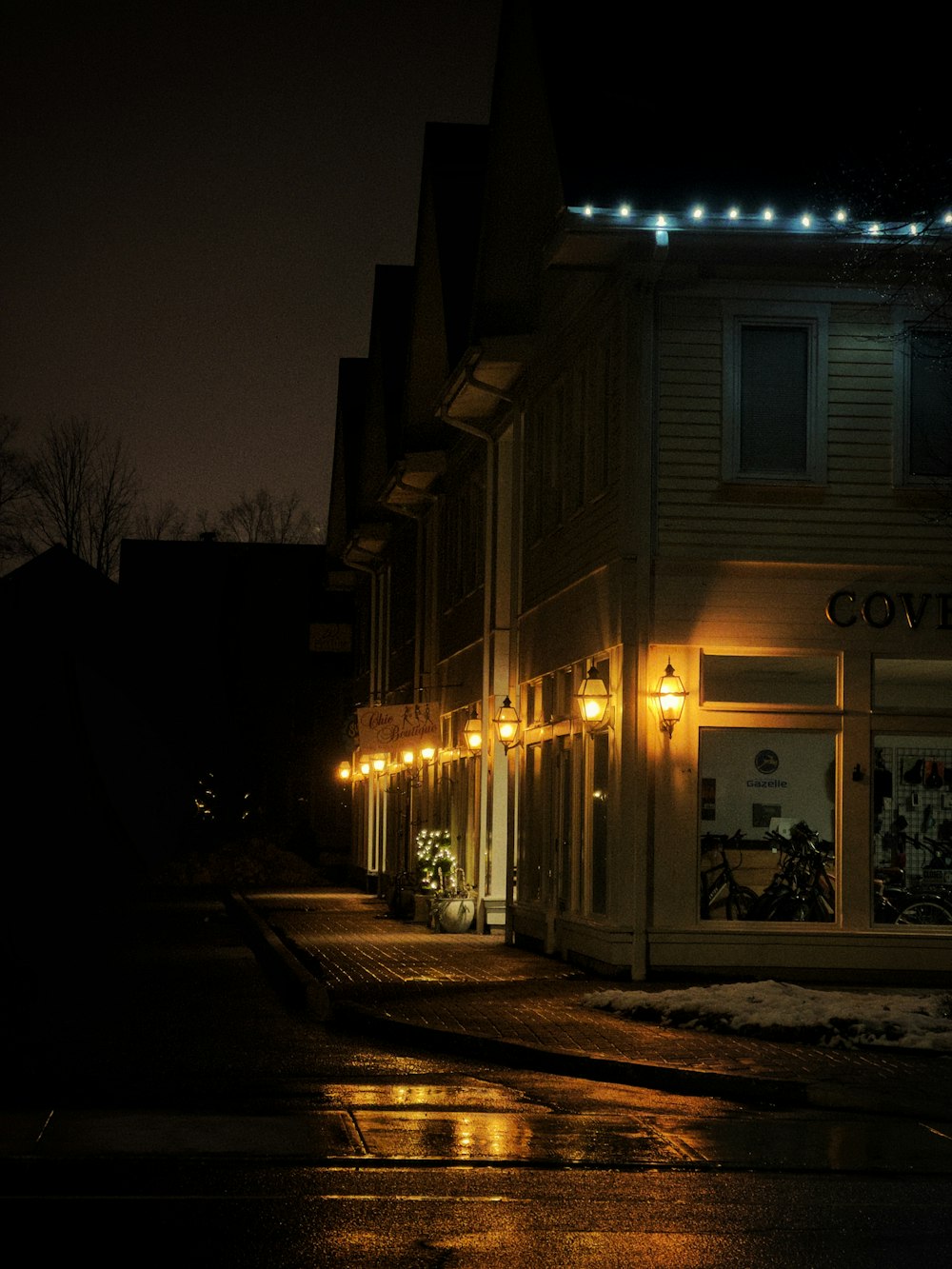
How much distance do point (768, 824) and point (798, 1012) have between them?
3975 mm

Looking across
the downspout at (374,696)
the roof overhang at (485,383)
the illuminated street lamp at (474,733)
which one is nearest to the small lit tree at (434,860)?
the illuminated street lamp at (474,733)

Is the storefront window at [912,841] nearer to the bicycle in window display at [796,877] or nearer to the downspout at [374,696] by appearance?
the bicycle in window display at [796,877]

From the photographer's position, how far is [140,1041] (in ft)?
47.5

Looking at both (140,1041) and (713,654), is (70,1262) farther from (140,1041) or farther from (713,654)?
(713,654)

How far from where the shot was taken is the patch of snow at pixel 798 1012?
13.6 metres

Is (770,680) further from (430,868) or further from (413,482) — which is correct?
(413,482)

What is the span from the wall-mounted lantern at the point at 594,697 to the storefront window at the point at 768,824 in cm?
114

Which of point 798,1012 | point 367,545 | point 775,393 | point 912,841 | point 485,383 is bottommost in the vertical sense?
point 798,1012

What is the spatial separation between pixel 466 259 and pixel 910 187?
1417 centimetres

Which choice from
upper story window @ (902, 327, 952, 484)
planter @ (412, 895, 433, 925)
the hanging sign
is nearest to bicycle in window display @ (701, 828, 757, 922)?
upper story window @ (902, 327, 952, 484)

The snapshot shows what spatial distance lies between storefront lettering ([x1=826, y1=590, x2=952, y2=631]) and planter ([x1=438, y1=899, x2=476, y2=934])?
9448 mm

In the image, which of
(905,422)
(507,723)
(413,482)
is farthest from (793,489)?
(413,482)

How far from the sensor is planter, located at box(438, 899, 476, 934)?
1016 inches

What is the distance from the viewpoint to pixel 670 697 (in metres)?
17.8
